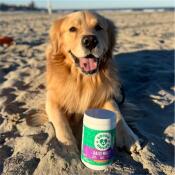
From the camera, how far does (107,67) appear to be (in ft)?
10.2

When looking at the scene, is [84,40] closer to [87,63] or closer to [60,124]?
[87,63]

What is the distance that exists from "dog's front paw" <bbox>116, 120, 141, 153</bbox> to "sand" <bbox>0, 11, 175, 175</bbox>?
6cm

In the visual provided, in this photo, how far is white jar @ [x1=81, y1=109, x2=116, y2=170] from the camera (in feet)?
7.04

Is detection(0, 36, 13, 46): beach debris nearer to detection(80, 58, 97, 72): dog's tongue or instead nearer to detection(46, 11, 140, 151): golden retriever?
detection(46, 11, 140, 151): golden retriever

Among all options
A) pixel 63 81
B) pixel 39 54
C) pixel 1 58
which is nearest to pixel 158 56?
pixel 39 54

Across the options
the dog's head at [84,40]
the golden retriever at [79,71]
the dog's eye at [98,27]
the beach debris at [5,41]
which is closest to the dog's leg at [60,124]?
the golden retriever at [79,71]

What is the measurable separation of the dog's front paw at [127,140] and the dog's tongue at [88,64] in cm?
57

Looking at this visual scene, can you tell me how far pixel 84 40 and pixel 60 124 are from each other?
27.2 inches

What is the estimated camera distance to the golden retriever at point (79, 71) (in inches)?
A: 114

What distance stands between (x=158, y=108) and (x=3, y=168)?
1.80m

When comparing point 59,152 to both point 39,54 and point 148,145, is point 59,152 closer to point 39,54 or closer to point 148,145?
point 148,145

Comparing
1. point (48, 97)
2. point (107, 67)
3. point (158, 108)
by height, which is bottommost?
→ point (158, 108)

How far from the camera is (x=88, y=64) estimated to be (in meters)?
2.94

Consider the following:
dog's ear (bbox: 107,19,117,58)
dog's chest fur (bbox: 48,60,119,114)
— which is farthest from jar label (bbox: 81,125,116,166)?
dog's ear (bbox: 107,19,117,58)
